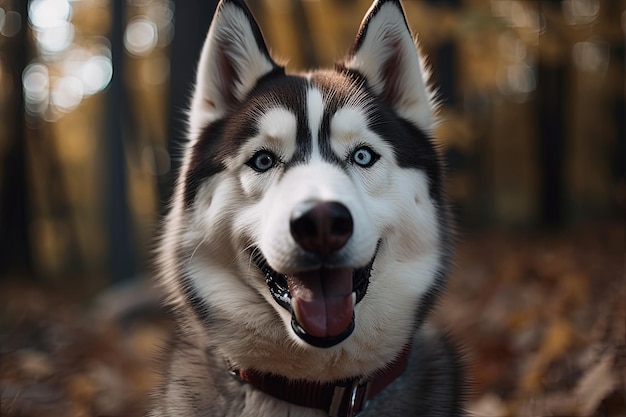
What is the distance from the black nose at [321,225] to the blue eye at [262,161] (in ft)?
1.58

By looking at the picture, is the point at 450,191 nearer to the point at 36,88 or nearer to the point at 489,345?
the point at 489,345

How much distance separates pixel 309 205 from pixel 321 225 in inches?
3.2

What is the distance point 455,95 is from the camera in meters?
9.95

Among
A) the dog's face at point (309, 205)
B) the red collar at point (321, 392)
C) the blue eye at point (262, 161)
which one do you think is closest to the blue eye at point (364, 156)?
the dog's face at point (309, 205)

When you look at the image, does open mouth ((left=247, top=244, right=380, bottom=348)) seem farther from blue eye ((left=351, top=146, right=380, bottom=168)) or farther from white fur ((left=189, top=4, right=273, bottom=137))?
white fur ((left=189, top=4, right=273, bottom=137))

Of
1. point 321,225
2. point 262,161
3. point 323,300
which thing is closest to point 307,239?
point 321,225

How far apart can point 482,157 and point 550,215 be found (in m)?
5.72

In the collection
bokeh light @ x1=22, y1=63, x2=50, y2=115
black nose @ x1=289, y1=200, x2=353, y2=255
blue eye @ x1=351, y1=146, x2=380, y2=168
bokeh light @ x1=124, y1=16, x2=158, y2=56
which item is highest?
blue eye @ x1=351, y1=146, x2=380, y2=168

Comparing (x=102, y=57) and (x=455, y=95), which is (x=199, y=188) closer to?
(x=455, y=95)

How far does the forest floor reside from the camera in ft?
11.3

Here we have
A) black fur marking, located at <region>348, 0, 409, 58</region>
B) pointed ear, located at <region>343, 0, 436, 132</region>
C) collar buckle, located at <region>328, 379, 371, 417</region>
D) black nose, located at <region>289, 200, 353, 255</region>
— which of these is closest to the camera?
black nose, located at <region>289, 200, 353, 255</region>

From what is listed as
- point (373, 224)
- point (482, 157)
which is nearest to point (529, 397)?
point (373, 224)

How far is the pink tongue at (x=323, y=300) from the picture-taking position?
7.35ft

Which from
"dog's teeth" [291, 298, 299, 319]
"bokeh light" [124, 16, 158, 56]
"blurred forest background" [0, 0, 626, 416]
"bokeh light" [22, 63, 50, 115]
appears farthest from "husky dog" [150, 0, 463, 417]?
"bokeh light" [22, 63, 50, 115]
